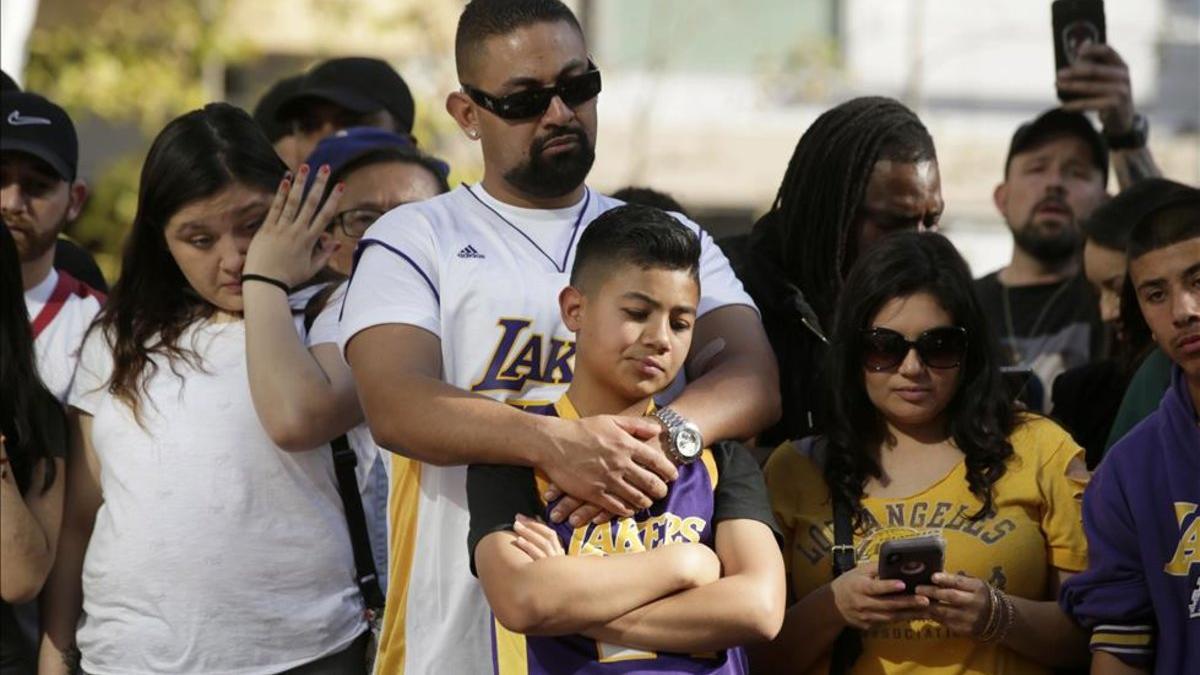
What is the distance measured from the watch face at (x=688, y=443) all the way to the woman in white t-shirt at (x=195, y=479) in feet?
Answer: 4.07

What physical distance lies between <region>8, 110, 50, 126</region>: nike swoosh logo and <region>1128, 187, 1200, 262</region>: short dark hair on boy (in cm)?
345

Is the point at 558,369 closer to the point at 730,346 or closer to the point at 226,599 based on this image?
the point at 730,346

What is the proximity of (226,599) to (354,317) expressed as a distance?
3.17ft

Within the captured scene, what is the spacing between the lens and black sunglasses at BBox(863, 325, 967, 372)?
4.62 meters

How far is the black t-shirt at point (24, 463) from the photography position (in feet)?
16.9

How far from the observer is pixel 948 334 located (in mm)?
4633

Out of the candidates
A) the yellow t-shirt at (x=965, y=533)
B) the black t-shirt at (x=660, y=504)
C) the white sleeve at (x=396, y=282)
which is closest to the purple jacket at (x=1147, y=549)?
the yellow t-shirt at (x=965, y=533)

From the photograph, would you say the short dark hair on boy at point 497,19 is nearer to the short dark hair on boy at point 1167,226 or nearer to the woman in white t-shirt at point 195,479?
the woman in white t-shirt at point 195,479

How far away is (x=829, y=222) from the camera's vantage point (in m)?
5.28

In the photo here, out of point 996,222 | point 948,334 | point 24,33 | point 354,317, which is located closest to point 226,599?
point 354,317

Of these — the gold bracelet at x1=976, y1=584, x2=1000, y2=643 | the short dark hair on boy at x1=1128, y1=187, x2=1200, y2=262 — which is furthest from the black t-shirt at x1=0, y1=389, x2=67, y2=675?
the short dark hair on boy at x1=1128, y1=187, x2=1200, y2=262

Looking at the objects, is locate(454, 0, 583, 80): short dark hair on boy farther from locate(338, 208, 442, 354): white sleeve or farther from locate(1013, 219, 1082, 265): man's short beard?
locate(1013, 219, 1082, 265): man's short beard

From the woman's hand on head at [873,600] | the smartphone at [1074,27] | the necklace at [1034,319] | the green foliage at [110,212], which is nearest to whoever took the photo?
the woman's hand on head at [873,600]

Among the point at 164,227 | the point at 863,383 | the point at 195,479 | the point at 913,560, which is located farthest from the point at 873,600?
the point at 164,227
